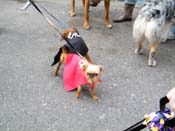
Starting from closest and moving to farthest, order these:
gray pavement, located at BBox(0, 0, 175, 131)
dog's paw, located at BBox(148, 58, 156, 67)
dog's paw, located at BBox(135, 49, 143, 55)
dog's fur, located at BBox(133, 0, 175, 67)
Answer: gray pavement, located at BBox(0, 0, 175, 131) < dog's fur, located at BBox(133, 0, 175, 67) < dog's paw, located at BBox(148, 58, 156, 67) < dog's paw, located at BBox(135, 49, 143, 55)

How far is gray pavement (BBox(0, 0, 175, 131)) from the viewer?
119 inches

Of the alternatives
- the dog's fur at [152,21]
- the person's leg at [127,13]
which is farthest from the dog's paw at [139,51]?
the person's leg at [127,13]

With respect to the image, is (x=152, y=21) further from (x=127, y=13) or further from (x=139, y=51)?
(x=127, y=13)

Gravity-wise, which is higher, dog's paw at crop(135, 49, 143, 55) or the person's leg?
the person's leg

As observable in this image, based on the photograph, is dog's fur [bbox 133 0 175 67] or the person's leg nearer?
dog's fur [bbox 133 0 175 67]

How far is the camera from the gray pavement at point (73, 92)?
3016 mm

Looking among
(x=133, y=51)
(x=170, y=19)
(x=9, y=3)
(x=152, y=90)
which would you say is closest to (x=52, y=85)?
(x=152, y=90)

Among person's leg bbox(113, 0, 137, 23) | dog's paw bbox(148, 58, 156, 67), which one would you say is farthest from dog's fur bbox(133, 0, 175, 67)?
person's leg bbox(113, 0, 137, 23)

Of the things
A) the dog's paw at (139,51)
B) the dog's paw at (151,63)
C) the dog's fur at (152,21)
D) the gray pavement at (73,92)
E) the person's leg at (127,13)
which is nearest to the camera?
the gray pavement at (73,92)

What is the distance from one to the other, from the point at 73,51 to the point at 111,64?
0.82 meters

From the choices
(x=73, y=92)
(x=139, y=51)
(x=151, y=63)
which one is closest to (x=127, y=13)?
(x=139, y=51)

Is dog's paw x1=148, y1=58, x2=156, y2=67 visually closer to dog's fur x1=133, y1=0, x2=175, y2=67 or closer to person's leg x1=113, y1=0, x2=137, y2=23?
dog's fur x1=133, y1=0, x2=175, y2=67

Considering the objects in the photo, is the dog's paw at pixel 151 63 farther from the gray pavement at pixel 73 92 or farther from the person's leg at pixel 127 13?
the person's leg at pixel 127 13

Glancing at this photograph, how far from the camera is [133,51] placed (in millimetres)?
4422
